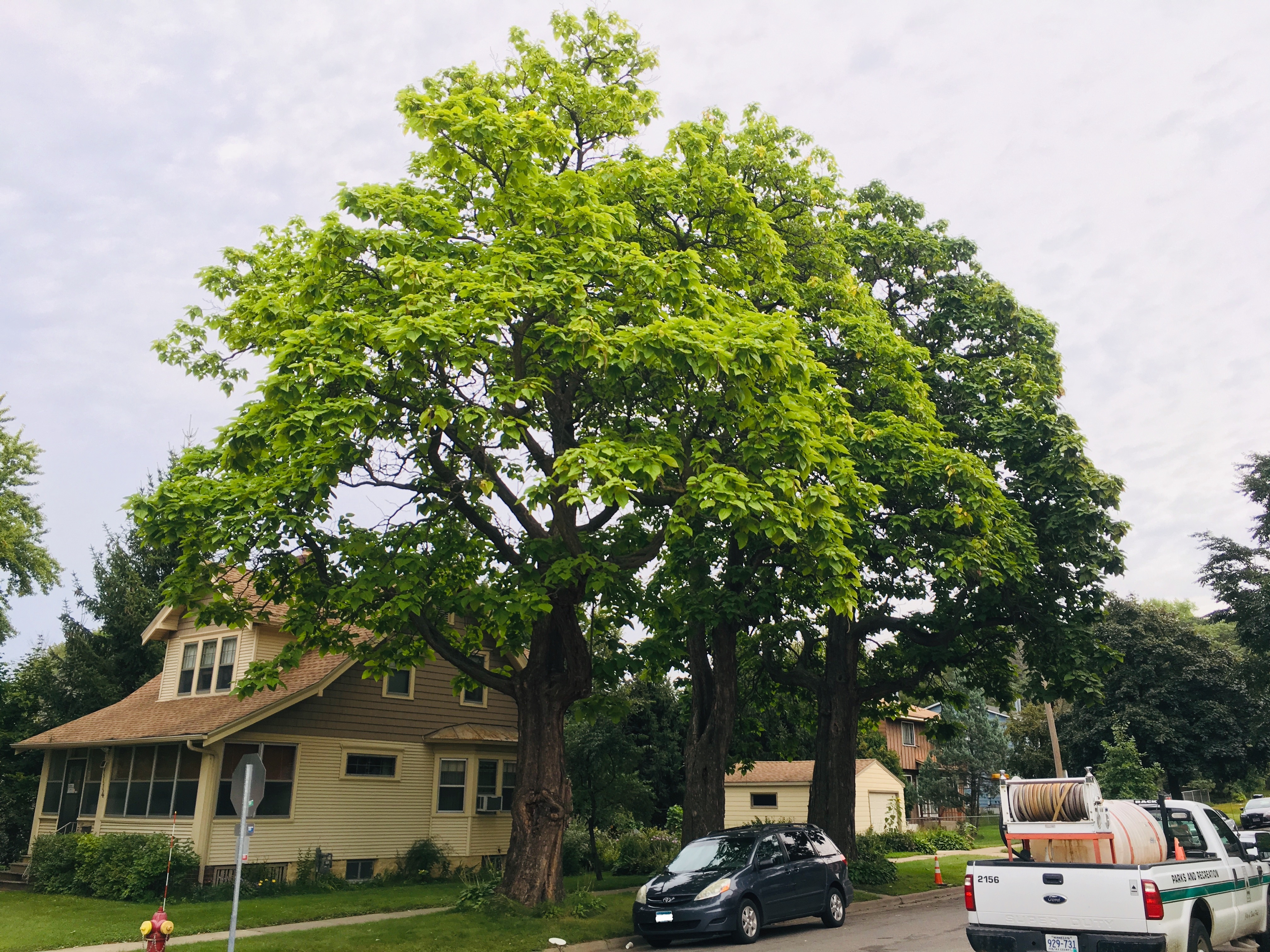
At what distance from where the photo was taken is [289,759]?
20969mm

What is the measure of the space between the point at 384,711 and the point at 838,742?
1109 centimetres

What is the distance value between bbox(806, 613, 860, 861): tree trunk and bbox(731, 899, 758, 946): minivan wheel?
334 inches

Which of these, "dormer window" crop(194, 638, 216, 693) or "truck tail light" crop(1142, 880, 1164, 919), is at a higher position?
"dormer window" crop(194, 638, 216, 693)

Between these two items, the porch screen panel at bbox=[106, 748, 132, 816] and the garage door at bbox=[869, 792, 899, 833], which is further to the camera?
the garage door at bbox=[869, 792, 899, 833]

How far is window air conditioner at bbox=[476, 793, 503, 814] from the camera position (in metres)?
24.7

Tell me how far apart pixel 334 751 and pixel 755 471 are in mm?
13986

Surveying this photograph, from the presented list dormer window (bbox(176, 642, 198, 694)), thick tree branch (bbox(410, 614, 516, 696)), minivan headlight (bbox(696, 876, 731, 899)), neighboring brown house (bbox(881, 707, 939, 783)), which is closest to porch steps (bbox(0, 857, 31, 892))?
dormer window (bbox(176, 642, 198, 694))

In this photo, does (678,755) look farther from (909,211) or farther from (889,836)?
(909,211)

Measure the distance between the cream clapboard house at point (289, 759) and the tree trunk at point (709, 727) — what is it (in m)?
5.41

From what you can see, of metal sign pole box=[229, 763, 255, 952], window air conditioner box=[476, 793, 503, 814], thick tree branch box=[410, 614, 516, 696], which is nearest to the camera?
metal sign pole box=[229, 763, 255, 952]

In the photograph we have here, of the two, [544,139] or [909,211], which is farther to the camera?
[909,211]

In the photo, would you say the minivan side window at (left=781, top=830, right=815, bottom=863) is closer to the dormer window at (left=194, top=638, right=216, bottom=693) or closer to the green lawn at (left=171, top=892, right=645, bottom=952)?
the green lawn at (left=171, top=892, right=645, bottom=952)

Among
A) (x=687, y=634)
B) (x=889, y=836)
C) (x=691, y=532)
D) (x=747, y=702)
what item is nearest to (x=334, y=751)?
(x=687, y=634)

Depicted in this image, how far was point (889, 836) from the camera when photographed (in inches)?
1353
